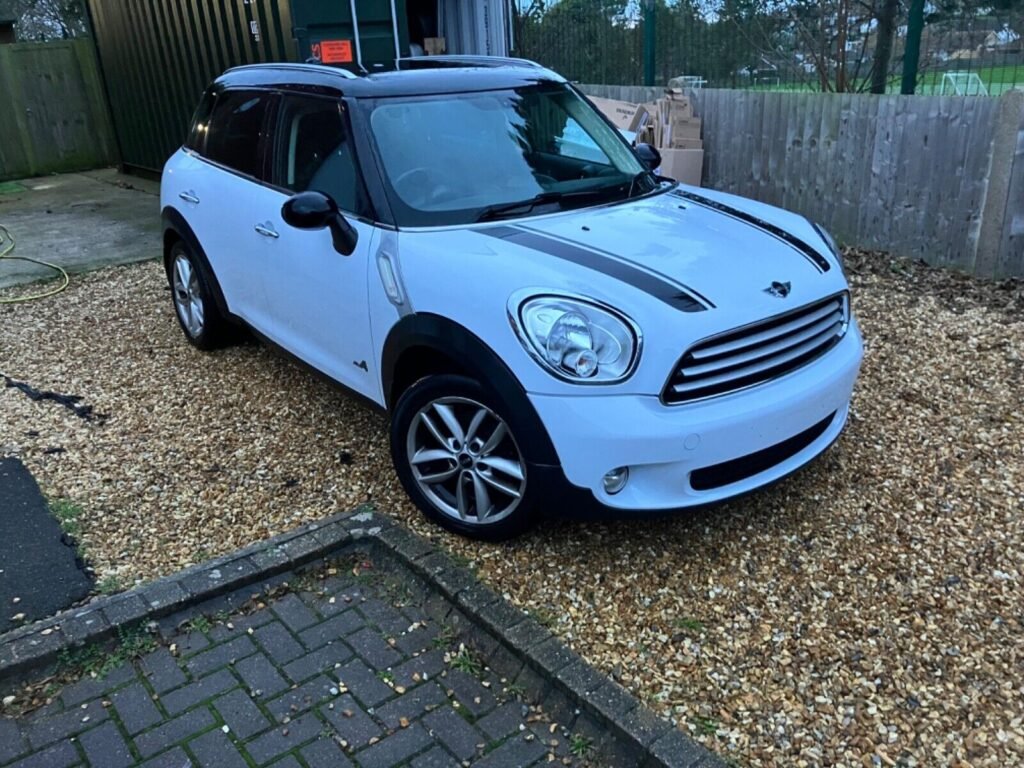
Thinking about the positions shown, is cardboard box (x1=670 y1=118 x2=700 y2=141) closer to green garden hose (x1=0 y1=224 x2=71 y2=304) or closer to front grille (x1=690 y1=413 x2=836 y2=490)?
front grille (x1=690 y1=413 x2=836 y2=490)

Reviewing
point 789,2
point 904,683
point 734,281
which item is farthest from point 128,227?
point 904,683

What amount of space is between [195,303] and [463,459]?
306cm

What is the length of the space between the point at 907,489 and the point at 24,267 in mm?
8073

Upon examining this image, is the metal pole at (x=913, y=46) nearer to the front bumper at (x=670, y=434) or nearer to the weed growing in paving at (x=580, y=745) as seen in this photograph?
the front bumper at (x=670, y=434)

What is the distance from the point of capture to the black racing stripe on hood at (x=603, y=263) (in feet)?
9.97

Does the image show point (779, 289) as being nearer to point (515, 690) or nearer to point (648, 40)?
point (515, 690)

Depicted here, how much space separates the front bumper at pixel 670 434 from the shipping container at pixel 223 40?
21.8 ft

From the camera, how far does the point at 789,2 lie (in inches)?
312

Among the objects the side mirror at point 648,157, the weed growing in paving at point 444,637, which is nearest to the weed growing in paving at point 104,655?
the weed growing in paving at point 444,637

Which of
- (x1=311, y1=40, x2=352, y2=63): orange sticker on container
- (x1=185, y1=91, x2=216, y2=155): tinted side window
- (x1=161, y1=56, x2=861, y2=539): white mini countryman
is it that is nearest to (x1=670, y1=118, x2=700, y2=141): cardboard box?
(x1=311, y1=40, x2=352, y2=63): orange sticker on container

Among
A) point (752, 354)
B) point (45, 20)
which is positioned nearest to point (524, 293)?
point (752, 354)

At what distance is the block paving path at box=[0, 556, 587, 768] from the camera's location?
2652 mm

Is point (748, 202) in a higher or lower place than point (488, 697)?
higher

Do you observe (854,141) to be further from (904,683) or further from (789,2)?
(904,683)
